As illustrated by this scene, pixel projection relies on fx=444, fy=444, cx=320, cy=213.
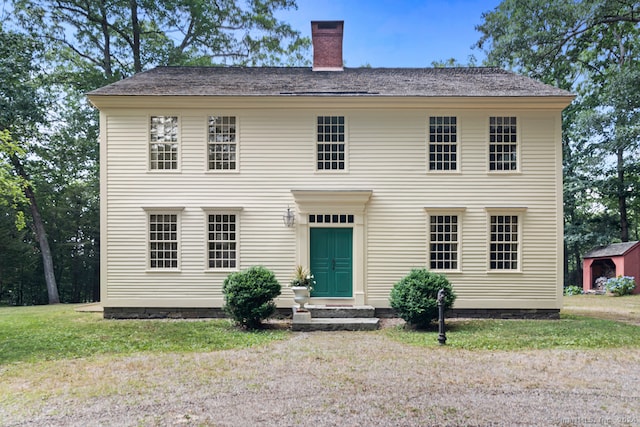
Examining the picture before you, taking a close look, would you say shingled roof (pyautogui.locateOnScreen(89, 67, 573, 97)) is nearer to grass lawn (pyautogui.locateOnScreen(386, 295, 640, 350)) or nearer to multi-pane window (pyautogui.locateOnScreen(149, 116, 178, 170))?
multi-pane window (pyautogui.locateOnScreen(149, 116, 178, 170))

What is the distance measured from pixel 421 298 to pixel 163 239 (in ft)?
23.9

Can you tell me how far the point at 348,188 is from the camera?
12641 mm

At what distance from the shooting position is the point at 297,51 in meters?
26.0

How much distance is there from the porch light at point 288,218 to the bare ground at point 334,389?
14.9 feet

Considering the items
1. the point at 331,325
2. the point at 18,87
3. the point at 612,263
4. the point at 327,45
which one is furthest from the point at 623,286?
the point at 18,87

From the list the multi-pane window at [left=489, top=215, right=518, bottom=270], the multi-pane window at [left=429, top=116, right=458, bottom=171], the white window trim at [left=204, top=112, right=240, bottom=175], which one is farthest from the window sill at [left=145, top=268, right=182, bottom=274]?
the multi-pane window at [left=489, top=215, right=518, bottom=270]

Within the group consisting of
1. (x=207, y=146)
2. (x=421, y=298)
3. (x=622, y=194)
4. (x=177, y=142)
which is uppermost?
(x=177, y=142)

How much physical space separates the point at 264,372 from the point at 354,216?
6289mm

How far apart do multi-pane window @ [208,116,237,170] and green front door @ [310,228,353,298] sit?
10.4 feet

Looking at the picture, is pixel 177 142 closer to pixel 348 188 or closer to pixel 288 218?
pixel 288 218

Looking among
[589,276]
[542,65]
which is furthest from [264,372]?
[589,276]

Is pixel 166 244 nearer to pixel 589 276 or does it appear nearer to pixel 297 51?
pixel 297 51

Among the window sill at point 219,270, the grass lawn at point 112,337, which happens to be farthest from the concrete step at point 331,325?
the window sill at point 219,270

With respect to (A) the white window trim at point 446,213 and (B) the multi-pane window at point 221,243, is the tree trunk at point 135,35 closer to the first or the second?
(B) the multi-pane window at point 221,243
